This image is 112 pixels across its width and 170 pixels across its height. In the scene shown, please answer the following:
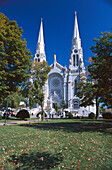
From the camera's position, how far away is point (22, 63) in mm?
15992

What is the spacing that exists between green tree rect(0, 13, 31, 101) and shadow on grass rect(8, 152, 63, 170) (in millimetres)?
10203

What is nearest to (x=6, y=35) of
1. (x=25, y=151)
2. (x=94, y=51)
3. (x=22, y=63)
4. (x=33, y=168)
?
(x=22, y=63)

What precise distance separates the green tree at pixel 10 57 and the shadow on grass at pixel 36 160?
402 inches

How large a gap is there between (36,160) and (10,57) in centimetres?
1257

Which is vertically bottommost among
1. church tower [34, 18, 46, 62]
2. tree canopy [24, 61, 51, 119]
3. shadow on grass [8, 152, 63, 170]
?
shadow on grass [8, 152, 63, 170]

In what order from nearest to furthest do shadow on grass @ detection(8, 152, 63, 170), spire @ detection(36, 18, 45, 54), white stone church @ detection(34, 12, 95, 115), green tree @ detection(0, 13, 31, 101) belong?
1. shadow on grass @ detection(8, 152, 63, 170)
2. green tree @ detection(0, 13, 31, 101)
3. white stone church @ detection(34, 12, 95, 115)
4. spire @ detection(36, 18, 45, 54)

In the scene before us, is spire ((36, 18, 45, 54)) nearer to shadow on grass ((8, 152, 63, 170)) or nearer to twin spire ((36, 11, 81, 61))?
twin spire ((36, 11, 81, 61))

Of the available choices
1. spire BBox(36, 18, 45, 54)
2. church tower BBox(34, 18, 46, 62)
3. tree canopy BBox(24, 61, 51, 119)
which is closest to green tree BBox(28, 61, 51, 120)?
tree canopy BBox(24, 61, 51, 119)

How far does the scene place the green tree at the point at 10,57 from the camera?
14.3 m

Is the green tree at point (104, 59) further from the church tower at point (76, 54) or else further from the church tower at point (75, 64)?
the church tower at point (76, 54)

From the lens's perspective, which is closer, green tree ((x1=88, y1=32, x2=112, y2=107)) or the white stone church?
green tree ((x1=88, y1=32, x2=112, y2=107))

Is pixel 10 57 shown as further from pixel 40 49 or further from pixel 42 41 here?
pixel 42 41

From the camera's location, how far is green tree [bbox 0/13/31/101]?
1427 cm

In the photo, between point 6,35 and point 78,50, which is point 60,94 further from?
point 6,35
